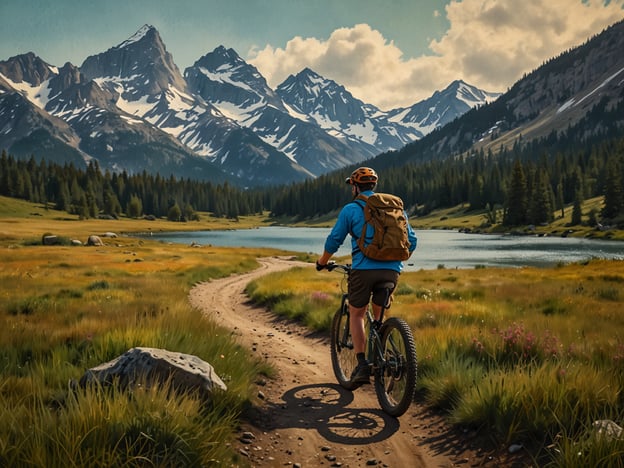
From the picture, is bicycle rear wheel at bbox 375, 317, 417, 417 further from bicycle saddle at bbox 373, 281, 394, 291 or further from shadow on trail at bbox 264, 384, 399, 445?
bicycle saddle at bbox 373, 281, 394, 291

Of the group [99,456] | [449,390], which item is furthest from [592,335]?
[99,456]

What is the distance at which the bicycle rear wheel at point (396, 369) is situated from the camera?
6500 millimetres

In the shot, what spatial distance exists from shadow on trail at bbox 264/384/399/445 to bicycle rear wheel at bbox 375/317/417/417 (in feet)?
0.99

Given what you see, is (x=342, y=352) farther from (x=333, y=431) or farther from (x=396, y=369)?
(x=333, y=431)


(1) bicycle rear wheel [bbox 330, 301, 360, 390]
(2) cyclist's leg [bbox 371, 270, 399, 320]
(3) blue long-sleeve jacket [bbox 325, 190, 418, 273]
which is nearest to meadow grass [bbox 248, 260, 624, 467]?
(1) bicycle rear wheel [bbox 330, 301, 360, 390]

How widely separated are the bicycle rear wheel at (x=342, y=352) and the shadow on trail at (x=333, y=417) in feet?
1.35

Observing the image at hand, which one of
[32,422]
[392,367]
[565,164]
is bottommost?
[392,367]

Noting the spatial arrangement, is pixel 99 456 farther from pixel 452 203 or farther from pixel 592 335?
pixel 452 203

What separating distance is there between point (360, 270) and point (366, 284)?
0.88 ft

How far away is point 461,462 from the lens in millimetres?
5473

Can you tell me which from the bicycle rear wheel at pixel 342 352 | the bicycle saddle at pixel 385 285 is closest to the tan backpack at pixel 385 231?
the bicycle saddle at pixel 385 285

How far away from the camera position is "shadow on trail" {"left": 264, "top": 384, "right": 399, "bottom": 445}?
6.39 meters

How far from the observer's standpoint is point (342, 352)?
9.30 m

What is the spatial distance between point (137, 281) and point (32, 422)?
23.0 metres
